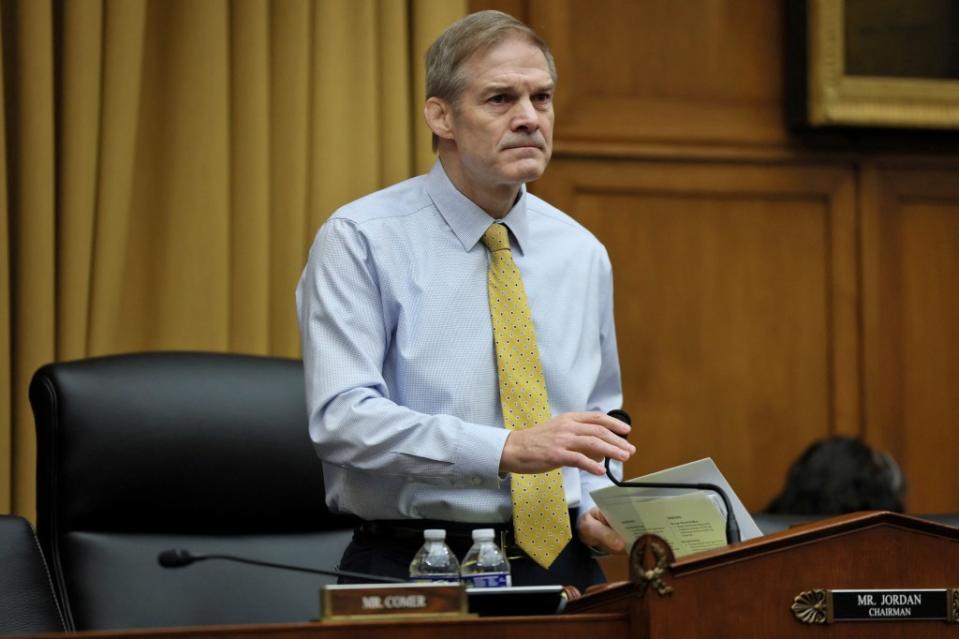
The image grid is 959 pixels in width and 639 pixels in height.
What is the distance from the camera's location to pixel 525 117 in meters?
2.39

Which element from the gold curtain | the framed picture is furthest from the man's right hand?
the framed picture

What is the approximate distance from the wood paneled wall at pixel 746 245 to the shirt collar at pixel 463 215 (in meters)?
1.54

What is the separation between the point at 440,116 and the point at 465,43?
0.44 feet

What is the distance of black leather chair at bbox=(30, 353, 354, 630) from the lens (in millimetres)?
2426

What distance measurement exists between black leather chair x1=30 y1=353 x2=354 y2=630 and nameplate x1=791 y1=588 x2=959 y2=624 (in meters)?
1.17

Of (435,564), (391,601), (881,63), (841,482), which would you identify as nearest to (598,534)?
(435,564)

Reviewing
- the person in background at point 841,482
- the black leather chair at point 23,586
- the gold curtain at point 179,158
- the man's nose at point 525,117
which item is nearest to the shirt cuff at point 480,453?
the man's nose at point 525,117

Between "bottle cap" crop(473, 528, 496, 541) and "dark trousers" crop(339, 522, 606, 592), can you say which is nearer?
"bottle cap" crop(473, 528, 496, 541)

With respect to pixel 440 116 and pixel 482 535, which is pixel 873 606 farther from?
pixel 440 116

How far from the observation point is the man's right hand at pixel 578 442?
1956 millimetres

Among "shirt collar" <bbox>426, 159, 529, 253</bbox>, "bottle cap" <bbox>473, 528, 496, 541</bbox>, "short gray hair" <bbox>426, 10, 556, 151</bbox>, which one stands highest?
"short gray hair" <bbox>426, 10, 556, 151</bbox>

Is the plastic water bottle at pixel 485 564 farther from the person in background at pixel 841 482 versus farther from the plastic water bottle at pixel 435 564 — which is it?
the person in background at pixel 841 482

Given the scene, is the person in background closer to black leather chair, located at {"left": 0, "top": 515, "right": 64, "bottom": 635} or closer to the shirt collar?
the shirt collar

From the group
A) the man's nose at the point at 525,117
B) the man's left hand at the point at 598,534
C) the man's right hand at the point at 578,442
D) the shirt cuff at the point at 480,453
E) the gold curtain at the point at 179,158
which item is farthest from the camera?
the gold curtain at the point at 179,158
